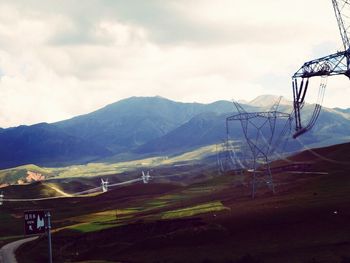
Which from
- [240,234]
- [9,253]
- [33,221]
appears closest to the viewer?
[33,221]

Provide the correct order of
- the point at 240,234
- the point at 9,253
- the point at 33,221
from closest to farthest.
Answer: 1. the point at 33,221
2. the point at 240,234
3. the point at 9,253

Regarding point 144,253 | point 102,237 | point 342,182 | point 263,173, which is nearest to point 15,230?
point 102,237

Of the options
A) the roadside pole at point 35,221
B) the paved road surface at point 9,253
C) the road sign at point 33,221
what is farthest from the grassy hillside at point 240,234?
the road sign at point 33,221

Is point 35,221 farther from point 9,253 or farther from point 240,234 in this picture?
point 9,253

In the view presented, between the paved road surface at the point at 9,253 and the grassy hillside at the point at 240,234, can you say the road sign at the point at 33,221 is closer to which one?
the grassy hillside at the point at 240,234

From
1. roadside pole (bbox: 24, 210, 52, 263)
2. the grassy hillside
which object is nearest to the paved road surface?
the grassy hillside

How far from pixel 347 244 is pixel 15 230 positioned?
120 metres

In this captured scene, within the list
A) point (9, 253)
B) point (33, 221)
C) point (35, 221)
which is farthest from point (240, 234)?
point (9, 253)

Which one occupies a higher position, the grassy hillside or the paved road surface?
the grassy hillside

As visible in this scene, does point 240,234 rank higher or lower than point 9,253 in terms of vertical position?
higher

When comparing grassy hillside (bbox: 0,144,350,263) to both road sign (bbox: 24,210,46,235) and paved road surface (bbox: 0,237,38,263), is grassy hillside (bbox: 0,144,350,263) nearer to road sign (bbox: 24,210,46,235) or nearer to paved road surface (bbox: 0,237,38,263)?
paved road surface (bbox: 0,237,38,263)

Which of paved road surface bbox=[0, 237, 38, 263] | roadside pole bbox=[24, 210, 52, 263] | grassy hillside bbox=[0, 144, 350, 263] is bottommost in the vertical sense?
paved road surface bbox=[0, 237, 38, 263]

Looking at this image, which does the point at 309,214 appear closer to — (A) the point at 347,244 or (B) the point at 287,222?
(B) the point at 287,222

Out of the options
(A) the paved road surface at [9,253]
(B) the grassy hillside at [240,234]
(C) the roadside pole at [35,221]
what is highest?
(C) the roadside pole at [35,221]
